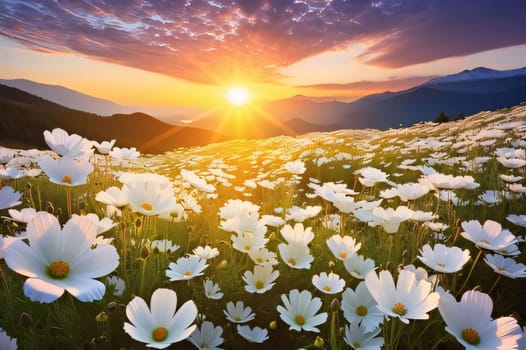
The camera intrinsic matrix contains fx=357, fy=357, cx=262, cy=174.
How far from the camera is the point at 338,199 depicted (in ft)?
7.20

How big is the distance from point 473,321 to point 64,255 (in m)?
1.45

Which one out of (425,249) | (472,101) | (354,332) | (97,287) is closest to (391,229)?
(425,249)

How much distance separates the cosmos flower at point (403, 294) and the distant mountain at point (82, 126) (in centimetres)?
4033

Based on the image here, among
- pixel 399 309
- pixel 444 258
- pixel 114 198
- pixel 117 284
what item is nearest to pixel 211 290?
pixel 117 284

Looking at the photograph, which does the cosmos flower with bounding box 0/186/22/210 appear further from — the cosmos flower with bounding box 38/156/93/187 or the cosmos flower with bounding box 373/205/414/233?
the cosmos flower with bounding box 373/205/414/233

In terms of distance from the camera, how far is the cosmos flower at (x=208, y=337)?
4.96ft

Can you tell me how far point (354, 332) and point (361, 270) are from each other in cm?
44

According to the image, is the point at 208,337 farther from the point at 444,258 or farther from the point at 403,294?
the point at 444,258

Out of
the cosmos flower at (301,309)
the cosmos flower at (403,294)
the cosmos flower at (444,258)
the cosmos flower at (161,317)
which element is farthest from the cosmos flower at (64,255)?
the cosmos flower at (444,258)

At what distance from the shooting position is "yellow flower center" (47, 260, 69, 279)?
108cm

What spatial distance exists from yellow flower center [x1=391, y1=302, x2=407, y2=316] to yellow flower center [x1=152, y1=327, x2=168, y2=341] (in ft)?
2.71

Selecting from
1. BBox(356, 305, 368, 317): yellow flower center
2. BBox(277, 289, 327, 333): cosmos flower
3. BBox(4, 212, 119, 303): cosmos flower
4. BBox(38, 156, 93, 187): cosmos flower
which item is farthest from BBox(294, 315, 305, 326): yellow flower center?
BBox(38, 156, 93, 187): cosmos flower

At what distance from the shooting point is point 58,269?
108 cm

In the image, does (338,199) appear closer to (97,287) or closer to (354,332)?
(354,332)
